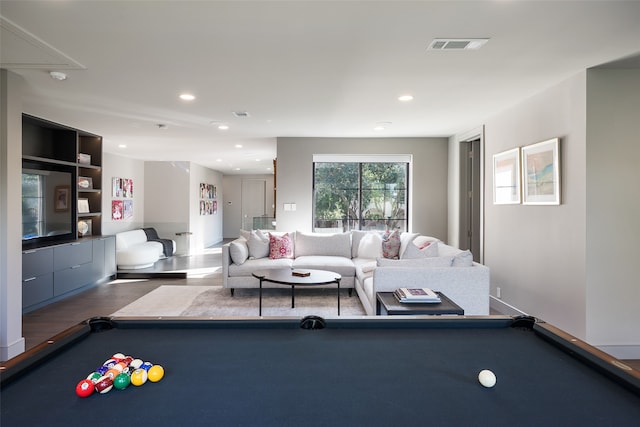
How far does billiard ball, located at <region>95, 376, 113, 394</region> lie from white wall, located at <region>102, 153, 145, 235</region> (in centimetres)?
683

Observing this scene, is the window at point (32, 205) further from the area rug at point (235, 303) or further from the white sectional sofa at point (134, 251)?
the white sectional sofa at point (134, 251)

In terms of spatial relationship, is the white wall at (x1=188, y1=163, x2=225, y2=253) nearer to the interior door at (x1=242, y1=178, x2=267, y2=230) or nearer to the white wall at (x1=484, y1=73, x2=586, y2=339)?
the interior door at (x1=242, y1=178, x2=267, y2=230)

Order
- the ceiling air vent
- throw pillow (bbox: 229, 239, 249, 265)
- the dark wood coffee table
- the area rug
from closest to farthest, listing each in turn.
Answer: the ceiling air vent
the dark wood coffee table
the area rug
throw pillow (bbox: 229, 239, 249, 265)

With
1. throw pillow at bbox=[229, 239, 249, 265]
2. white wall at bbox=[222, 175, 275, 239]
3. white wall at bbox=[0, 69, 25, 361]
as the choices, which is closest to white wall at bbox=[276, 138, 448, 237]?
throw pillow at bbox=[229, 239, 249, 265]

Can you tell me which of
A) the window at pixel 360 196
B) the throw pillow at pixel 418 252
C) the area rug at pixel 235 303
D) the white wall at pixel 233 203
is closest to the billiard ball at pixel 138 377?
the area rug at pixel 235 303

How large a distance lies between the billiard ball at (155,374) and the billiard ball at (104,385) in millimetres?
114

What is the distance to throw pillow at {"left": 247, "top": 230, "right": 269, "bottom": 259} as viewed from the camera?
5.41 meters

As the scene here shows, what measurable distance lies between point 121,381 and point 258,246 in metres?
4.32

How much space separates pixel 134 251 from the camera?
6809 mm

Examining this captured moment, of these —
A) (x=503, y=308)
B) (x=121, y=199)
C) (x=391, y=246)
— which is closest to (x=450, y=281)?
(x=503, y=308)

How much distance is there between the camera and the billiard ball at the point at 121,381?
1.12 m

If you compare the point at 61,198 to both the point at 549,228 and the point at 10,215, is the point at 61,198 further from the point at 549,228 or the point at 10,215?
the point at 549,228

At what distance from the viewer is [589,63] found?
279cm

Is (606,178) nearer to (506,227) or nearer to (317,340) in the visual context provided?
(506,227)
